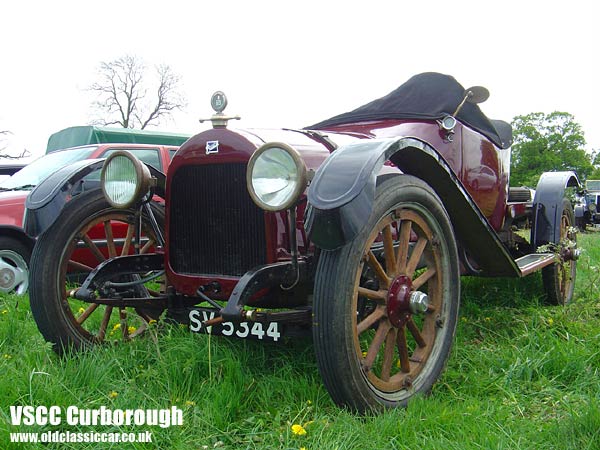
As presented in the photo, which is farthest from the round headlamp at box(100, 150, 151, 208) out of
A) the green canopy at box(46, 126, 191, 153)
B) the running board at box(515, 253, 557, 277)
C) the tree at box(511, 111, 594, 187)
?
the tree at box(511, 111, 594, 187)

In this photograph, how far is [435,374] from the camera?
8.58ft

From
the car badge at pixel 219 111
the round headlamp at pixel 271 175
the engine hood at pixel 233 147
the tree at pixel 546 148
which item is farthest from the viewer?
the tree at pixel 546 148

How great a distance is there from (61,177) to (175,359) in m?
1.15

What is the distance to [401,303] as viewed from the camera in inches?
95.7

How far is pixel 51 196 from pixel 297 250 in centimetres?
132

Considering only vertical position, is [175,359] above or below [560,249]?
below

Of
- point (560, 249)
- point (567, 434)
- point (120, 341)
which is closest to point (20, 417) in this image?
point (120, 341)

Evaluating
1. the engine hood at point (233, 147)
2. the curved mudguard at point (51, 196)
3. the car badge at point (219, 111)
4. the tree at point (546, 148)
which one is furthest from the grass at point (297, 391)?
the tree at point (546, 148)

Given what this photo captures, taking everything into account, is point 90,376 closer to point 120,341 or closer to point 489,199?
point 120,341

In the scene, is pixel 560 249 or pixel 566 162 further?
pixel 566 162

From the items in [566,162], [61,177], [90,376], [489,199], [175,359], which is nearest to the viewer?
[90,376]

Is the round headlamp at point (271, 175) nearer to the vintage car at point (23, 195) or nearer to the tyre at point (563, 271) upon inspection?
the vintage car at point (23, 195)

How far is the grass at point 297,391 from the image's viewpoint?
206 cm

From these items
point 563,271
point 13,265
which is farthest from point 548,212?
point 13,265
